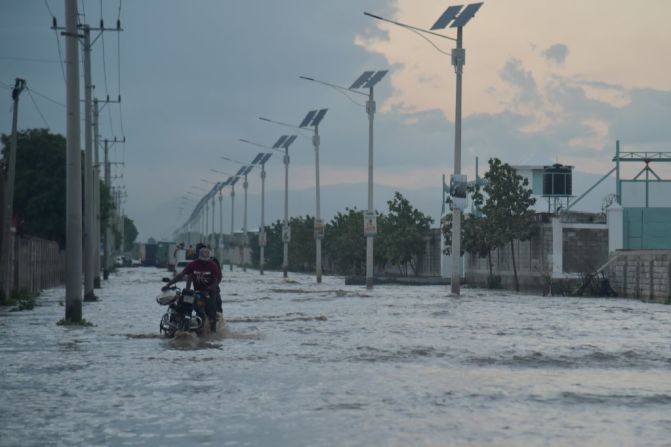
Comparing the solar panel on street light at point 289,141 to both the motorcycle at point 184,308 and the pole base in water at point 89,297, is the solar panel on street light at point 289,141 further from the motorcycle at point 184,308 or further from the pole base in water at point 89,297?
the motorcycle at point 184,308

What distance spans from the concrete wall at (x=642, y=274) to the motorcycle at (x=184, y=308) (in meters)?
23.3

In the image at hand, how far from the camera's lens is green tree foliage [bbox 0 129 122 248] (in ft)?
231

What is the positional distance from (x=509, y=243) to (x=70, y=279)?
34961 millimetres

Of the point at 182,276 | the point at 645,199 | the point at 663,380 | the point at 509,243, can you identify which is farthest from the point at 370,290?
the point at 663,380

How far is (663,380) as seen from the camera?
15289 millimetres

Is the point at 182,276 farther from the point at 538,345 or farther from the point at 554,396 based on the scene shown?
the point at 554,396

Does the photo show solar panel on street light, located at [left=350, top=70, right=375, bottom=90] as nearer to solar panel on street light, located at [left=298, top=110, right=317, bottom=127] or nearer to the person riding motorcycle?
solar panel on street light, located at [left=298, top=110, right=317, bottom=127]

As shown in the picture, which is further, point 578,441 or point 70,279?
point 70,279

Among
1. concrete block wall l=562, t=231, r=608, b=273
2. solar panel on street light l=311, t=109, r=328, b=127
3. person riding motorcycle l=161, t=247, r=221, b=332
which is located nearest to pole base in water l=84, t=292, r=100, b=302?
person riding motorcycle l=161, t=247, r=221, b=332

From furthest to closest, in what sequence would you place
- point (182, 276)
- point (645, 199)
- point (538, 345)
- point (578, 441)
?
point (645, 199)
point (182, 276)
point (538, 345)
point (578, 441)

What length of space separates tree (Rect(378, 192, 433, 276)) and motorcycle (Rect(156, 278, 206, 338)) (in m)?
56.6

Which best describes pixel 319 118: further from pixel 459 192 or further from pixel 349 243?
pixel 459 192

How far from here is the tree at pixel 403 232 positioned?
79.3 metres

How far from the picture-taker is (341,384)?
14.7 metres
